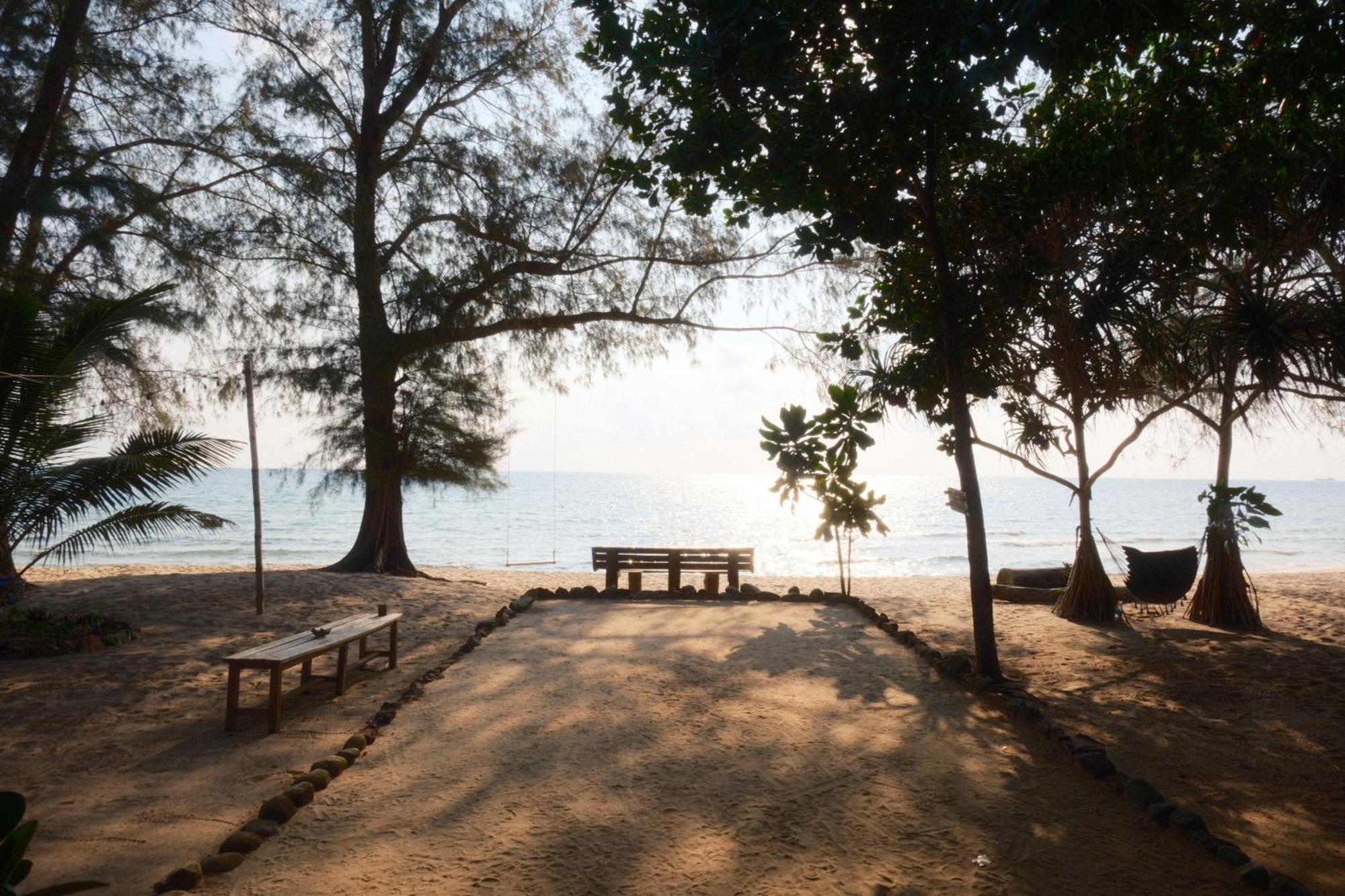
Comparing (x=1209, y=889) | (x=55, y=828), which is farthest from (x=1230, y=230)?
(x=55, y=828)

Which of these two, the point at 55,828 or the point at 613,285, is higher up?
the point at 613,285

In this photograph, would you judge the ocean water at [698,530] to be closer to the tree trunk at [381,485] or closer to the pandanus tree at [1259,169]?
the tree trunk at [381,485]

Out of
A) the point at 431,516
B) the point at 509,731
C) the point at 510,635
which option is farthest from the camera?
the point at 431,516

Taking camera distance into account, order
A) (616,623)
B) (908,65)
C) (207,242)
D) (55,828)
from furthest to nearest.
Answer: (207,242) < (616,623) < (908,65) < (55,828)

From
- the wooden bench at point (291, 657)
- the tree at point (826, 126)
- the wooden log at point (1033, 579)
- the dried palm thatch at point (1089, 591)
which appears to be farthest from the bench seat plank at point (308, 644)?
the wooden log at point (1033, 579)

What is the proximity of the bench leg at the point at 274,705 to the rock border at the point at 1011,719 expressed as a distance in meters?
0.52

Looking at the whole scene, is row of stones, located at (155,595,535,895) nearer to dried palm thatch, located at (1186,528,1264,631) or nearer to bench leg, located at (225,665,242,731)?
bench leg, located at (225,665,242,731)

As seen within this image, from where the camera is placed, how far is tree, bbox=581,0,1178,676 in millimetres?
5113

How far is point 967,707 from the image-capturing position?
5.15m

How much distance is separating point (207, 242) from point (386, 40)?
3.83m

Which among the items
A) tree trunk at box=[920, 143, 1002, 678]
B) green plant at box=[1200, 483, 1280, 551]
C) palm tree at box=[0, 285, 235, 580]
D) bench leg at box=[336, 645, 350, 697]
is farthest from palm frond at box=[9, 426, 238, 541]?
green plant at box=[1200, 483, 1280, 551]

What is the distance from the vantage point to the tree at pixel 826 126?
5.11 metres

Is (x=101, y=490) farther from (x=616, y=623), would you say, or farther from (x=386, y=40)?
(x=386, y=40)

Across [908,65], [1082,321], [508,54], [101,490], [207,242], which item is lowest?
[101,490]
